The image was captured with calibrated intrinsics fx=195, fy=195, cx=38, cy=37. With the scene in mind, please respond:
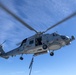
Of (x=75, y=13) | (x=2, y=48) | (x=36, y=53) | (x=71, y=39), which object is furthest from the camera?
(x=2, y=48)

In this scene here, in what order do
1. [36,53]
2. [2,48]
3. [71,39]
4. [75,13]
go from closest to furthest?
1. [75,13]
2. [71,39]
3. [36,53]
4. [2,48]

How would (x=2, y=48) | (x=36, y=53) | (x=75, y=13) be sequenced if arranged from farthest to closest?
(x=2, y=48) < (x=36, y=53) < (x=75, y=13)

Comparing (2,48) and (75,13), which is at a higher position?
(2,48)

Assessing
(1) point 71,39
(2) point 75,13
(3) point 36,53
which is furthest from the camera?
(3) point 36,53

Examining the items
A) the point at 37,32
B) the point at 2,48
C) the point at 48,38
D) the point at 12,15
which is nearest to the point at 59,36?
the point at 48,38

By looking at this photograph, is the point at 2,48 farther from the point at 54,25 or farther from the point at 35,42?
the point at 54,25

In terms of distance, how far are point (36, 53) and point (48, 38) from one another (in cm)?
287

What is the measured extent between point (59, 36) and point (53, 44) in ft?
5.77

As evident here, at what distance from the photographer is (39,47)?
92.3ft

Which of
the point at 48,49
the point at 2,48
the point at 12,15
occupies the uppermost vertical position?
the point at 2,48

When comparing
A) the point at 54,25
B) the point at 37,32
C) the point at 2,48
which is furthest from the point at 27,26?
the point at 2,48

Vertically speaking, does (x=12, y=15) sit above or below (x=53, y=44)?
above

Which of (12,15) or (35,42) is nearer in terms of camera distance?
(12,15)

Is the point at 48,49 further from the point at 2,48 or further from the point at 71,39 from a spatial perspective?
the point at 2,48
